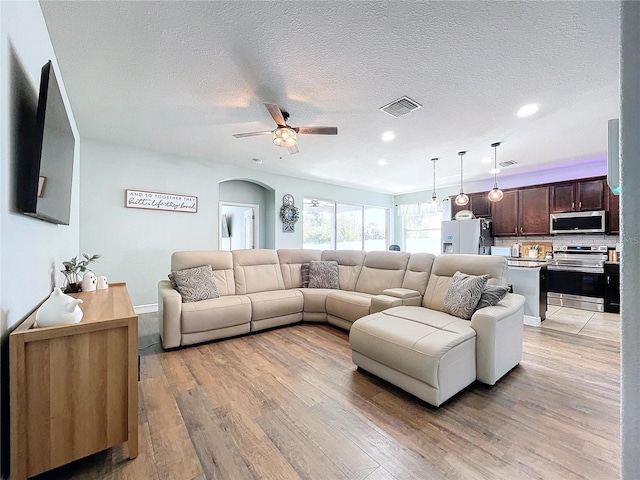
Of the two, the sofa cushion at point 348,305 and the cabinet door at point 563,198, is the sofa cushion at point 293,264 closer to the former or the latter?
the sofa cushion at point 348,305

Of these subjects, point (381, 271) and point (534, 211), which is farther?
point (534, 211)

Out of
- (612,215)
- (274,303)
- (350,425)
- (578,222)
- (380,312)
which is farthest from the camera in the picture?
(578,222)

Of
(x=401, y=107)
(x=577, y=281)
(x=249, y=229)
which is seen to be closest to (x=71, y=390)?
(x=401, y=107)

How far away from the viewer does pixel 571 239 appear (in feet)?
16.9

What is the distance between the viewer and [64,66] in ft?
7.41

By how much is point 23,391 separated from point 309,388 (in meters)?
1.65

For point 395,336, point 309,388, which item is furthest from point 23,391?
point 395,336

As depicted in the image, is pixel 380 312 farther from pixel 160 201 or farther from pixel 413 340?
pixel 160 201

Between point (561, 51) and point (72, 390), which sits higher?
point (561, 51)

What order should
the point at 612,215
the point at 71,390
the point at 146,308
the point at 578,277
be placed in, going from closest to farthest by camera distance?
the point at 71,390, the point at 146,308, the point at 612,215, the point at 578,277

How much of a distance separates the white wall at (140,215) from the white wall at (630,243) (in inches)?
201

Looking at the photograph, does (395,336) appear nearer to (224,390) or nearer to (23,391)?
(224,390)

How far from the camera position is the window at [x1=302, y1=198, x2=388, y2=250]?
6.78 meters

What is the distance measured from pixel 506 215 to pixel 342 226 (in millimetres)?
3719
